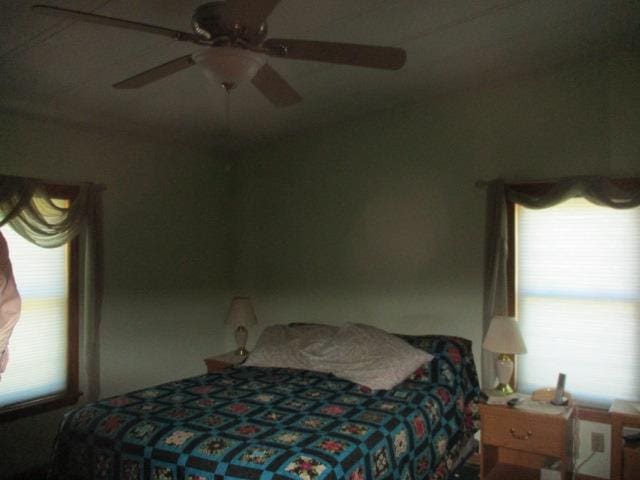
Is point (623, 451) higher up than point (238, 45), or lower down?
lower down

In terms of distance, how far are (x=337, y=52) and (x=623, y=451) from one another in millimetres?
2449

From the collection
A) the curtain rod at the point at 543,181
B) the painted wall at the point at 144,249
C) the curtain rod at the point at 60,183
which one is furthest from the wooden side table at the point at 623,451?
the curtain rod at the point at 60,183

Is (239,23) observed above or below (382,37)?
below

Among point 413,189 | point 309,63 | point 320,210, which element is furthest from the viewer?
point 320,210

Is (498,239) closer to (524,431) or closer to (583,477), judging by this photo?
(524,431)

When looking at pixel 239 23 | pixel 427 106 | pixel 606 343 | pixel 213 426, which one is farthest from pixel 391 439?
pixel 427 106

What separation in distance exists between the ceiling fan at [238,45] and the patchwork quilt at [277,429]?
1406 mm

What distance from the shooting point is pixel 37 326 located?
11.1 feet

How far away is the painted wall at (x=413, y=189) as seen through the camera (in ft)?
10.2

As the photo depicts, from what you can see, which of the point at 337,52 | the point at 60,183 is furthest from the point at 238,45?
the point at 60,183

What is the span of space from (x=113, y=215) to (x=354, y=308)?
1.93 metres

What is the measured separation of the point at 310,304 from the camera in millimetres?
4258

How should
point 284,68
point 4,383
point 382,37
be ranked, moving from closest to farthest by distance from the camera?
point 382,37, point 284,68, point 4,383

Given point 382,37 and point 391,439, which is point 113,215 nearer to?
point 382,37
